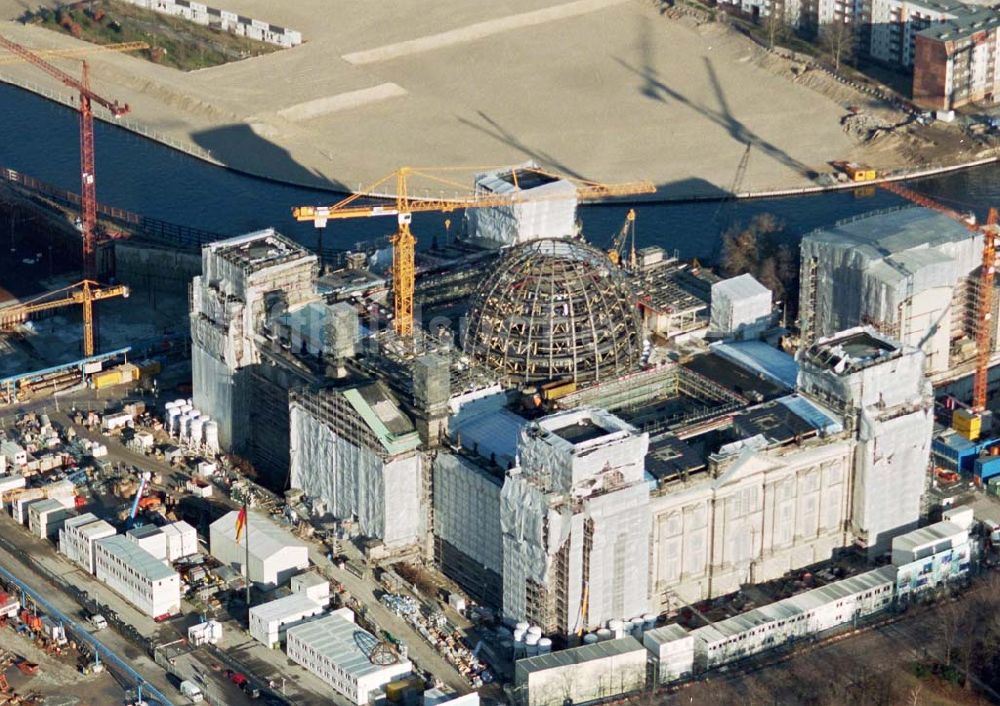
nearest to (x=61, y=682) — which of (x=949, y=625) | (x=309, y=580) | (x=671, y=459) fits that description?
(x=309, y=580)

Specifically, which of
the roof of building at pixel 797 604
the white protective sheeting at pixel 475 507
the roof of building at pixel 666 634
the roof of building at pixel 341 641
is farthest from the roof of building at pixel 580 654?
the white protective sheeting at pixel 475 507

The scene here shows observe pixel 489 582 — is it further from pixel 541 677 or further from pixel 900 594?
pixel 900 594

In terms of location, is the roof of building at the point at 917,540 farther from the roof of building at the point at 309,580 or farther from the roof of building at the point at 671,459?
the roof of building at the point at 309,580

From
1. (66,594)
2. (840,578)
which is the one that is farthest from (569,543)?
(66,594)

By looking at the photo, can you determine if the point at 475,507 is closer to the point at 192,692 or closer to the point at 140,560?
the point at 140,560

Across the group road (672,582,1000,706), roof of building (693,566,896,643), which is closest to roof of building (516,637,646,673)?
road (672,582,1000,706)

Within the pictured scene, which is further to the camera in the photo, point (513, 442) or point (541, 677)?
point (513, 442)
